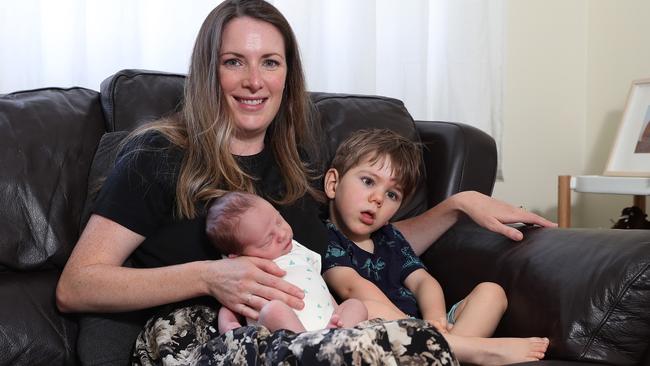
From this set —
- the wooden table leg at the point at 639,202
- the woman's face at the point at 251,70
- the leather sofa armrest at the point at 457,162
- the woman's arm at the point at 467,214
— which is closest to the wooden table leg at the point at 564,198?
the wooden table leg at the point at 639,202

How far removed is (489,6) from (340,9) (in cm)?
67

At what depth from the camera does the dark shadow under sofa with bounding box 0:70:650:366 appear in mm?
1518

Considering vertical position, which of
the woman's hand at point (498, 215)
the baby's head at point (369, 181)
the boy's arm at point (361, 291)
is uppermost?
the baby's head at point (369, 181)

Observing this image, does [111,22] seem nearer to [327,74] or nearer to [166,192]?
[327,74]

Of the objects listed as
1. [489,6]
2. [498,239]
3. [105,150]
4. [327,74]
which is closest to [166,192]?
[105,150]

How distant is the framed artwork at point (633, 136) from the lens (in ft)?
10.2

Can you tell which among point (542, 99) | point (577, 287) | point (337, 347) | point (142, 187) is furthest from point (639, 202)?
point (337, 347)

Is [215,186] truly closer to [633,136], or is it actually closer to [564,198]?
[564,198]

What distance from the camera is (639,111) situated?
10.3 feet

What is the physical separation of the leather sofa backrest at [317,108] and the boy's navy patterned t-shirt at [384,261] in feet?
0.62

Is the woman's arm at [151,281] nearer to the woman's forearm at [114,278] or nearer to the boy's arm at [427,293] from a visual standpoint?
the woman's forearm at [114,278]

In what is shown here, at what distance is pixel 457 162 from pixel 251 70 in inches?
25.3

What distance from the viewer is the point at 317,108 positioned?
7.08ft

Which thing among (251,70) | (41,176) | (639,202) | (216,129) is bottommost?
(639,202)
